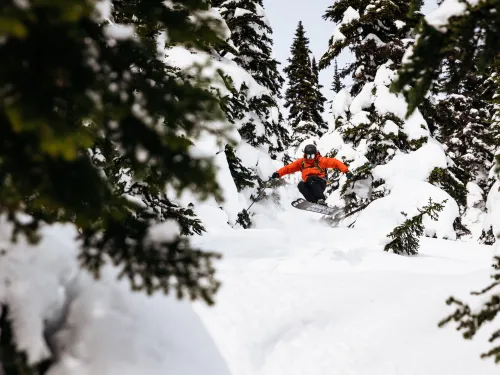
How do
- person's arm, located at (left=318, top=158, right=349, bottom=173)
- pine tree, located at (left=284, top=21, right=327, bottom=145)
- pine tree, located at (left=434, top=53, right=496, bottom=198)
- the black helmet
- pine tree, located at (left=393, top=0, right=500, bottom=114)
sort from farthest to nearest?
A: pine tree, located at (left=284, top=21, right=327, bottom=145) < pine tree, located at (left=434, top=53, right=496, bottom=198) < the black helmet < person's arm, located at (left=318, top=158, right=349, bottom=173) < pine tree, located at (left=393, top=0, right=500, bottom=114)

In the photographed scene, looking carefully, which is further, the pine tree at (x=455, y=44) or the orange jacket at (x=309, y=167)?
the orange jacket at (x=309, y=167)

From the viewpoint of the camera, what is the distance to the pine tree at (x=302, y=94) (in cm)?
2973

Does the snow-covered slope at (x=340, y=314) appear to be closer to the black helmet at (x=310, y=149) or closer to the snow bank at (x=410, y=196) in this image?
the snow bank at (x=410, y=196)

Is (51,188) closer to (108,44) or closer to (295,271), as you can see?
(108,44)

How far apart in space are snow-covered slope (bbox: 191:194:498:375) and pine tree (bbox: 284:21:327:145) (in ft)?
82.4

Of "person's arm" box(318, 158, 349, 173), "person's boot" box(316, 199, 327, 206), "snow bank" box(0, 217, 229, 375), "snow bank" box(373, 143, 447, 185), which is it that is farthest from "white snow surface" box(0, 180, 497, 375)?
"person's boot" box(316, 199, 327, 206)

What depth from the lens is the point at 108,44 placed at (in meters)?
2.66

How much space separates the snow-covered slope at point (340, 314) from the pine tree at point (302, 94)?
2511 cm

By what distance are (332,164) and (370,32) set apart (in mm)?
4700

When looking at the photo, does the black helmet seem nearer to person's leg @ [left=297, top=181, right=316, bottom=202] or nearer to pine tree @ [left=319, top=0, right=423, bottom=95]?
person's leg @ [left=297, top=181, right=316, bottom=202]

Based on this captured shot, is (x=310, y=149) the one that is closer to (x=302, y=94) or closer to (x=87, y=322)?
(x=87, y=322)

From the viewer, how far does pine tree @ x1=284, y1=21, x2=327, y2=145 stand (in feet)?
97.6

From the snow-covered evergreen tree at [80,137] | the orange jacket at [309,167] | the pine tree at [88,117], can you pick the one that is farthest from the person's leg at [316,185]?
the pine tree at [88,117]

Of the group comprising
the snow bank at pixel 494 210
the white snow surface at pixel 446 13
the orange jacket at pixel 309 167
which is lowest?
the white snow surface at pixel 446 13
